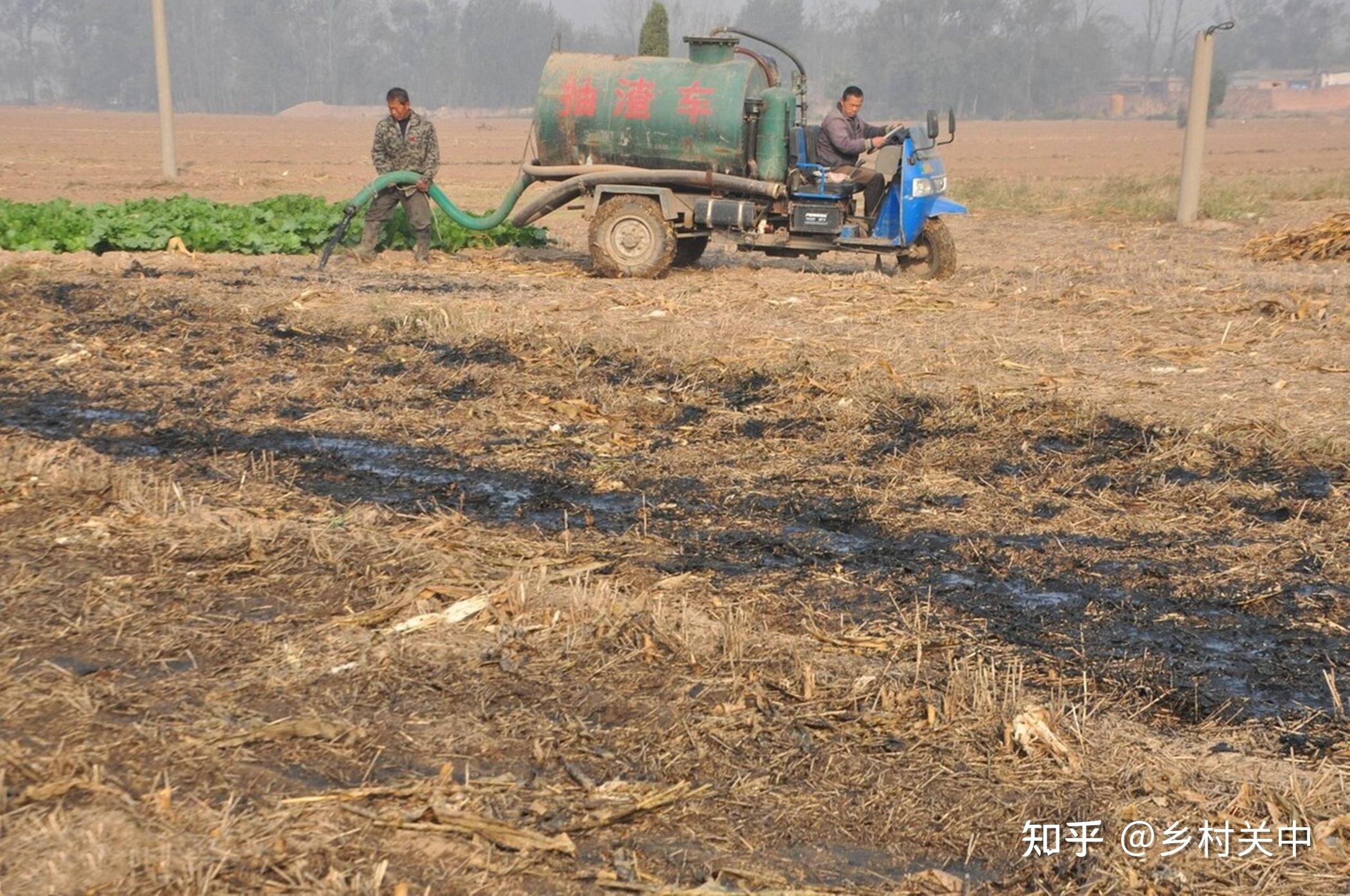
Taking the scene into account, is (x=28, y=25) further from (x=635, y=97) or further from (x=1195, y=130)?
(x=635, y=97)

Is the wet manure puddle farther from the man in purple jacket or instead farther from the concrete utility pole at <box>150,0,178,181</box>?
the concrete utility pole at <box>150,0,178,181</box>

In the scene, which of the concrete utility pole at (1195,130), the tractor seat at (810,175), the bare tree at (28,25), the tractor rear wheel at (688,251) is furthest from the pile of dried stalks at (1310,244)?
the bare tree at (28,25)

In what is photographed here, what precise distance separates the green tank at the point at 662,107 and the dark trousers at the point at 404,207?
1.73 meters

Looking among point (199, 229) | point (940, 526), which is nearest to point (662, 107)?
point (199, 229)

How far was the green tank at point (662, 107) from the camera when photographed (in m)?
12.9

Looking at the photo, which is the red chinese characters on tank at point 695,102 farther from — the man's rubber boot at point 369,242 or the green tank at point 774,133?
the man's rubber boot at point 369,242

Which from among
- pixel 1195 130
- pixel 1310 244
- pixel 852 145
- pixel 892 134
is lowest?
pixel 1310 244

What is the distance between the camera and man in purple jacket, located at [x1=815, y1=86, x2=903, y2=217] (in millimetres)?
12773

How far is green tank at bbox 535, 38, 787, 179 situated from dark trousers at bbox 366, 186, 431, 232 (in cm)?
173

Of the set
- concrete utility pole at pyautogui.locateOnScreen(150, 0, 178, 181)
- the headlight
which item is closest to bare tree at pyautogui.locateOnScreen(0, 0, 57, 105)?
concrete utility pole at pyautogui.locateOnScreen(150, 0, 178, 181)

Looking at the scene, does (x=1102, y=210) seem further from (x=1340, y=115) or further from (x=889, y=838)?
(x=1340, y=115)

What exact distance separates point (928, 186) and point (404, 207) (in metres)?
5.33

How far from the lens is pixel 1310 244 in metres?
15.8

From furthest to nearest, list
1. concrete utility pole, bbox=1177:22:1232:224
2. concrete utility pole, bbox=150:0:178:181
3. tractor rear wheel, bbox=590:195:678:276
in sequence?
concrete utility pole, bbox=150:0:178:181
concrete utility pole, bbox=1177:22:1232:224
tractor rear wheel, bbox=590:195:678:276
